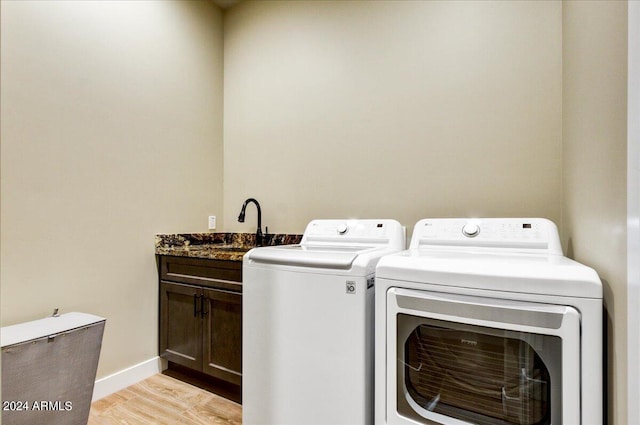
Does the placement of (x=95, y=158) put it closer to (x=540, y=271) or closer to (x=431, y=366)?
(x=431, y=366)

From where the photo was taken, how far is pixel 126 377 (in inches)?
85.4

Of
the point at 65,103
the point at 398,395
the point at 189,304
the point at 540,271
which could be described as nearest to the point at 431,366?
the point at 398,395

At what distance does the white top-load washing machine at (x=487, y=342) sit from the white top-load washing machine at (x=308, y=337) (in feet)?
0.25

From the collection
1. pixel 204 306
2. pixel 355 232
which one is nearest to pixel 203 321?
pixel 204 306

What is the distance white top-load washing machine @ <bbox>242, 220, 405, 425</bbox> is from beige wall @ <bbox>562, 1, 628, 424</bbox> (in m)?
0.74

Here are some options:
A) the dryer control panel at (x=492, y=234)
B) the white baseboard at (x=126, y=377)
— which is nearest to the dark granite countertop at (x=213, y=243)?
the white baseboard at (x=126, y=377)

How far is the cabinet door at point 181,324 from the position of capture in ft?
7.04

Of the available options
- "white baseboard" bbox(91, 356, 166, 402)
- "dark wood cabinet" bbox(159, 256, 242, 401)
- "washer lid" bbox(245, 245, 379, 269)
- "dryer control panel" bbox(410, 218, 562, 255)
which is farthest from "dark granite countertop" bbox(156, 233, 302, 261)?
"dryer control panel" bbox(410, 218, 562, 255)

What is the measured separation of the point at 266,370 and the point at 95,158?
1549 mm

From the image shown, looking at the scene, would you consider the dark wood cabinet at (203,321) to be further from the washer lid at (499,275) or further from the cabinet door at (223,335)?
the washer lid at (499,275)

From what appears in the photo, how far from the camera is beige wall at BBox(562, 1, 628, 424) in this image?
899 millimetres

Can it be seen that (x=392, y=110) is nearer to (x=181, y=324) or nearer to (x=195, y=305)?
(x=195, y=305)

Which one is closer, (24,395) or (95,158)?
(24,395)

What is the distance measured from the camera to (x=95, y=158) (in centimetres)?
203
